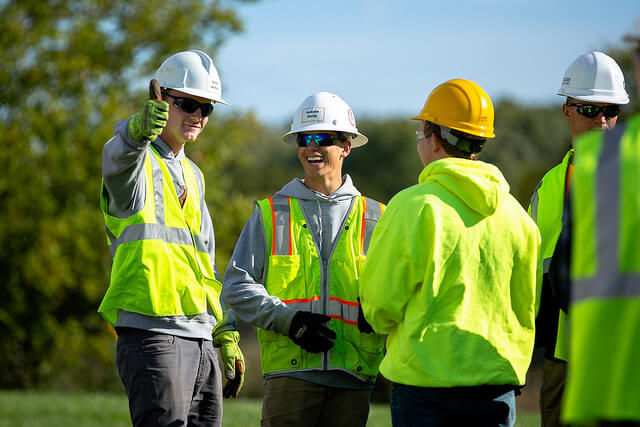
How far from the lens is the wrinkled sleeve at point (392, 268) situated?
3.27 m

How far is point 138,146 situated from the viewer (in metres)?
3.65

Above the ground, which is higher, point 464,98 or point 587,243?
point 464,98

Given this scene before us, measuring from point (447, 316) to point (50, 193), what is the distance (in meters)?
14.2

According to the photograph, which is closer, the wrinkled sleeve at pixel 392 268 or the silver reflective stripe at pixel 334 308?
the wrinkled sleeve at pixel 392 268

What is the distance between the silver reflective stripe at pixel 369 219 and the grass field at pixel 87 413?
4689 millimetres

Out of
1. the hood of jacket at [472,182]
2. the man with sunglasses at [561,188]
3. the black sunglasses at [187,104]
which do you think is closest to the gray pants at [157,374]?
the black sunglasses at [187,104]

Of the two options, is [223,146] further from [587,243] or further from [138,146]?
[587,243]

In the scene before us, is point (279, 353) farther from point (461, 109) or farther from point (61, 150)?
point (61, 150)

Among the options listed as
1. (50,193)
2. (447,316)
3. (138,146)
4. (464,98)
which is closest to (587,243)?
(447,316)

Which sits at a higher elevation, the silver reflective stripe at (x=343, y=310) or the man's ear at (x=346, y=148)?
the man's ear at (x=346, y=148)

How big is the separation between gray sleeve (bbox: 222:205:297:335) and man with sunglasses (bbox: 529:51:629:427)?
1438 mm

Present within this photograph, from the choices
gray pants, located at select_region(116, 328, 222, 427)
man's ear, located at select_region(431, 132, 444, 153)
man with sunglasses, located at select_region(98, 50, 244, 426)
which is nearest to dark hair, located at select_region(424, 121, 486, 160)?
man's ear, located at select_region(431, 132, 444, 153)

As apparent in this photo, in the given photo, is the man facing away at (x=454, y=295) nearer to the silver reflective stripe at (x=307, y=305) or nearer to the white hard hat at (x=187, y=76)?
the silver reflective stripe at (x=307, y=305)

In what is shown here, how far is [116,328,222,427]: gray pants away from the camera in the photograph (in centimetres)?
387
